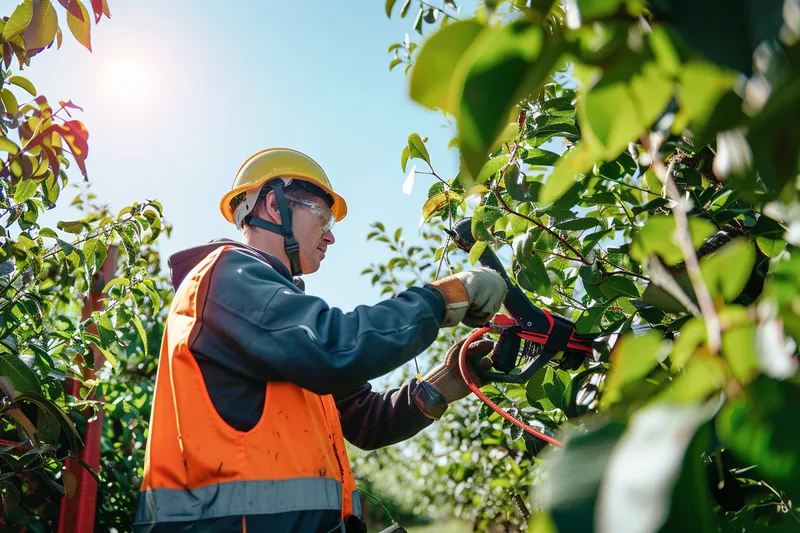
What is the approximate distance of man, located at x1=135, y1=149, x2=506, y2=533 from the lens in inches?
75.8

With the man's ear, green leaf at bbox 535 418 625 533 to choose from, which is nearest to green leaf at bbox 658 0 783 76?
green leaf at bbox 535 418 625 533

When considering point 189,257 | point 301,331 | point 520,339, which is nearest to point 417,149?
point 301,331

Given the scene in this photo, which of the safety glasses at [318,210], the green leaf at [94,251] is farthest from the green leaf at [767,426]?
the safety glasses at [318,210]

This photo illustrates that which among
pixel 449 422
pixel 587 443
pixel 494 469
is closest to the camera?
pixel 587 443

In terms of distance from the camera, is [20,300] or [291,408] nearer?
[291,408]

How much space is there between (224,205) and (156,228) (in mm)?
653

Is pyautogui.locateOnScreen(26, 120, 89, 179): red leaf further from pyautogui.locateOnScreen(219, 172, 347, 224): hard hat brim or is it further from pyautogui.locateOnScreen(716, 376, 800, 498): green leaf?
pyautogui.locateOnScreen(716, 376, 800, 498): green leaf

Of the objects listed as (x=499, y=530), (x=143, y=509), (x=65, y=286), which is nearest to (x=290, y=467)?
(x=143, y=509)

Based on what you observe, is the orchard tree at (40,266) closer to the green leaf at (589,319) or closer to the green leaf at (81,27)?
the green leaf at (81,27)

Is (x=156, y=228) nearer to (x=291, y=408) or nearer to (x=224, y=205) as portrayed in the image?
(x=224, y=205)

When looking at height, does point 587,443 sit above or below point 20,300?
below

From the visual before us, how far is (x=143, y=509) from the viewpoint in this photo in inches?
78.3

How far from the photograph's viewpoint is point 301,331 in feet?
6.35

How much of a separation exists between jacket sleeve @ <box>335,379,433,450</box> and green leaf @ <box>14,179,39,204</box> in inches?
57.8
